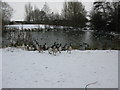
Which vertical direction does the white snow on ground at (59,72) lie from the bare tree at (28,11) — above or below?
below

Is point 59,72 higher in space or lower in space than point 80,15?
lower

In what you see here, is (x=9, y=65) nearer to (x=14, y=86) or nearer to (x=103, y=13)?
(x=14, y=86)

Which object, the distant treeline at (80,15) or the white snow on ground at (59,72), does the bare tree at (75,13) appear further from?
the white snow on ground at (59,72)

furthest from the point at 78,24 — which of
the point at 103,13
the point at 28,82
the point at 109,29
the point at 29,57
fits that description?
the point at 28,82

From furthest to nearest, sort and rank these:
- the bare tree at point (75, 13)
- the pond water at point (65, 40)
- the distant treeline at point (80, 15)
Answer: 1. the bare tree at point (75, 13)
2. the distant treeline at point (80, 15)
3. the pond water at point (65, 40)

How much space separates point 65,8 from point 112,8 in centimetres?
1913

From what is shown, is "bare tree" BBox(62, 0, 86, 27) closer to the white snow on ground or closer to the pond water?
the pond water

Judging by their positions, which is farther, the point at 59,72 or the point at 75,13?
the point at 75,13

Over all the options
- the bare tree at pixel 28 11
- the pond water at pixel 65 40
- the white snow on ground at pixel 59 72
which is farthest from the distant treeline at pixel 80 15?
the white snow on ground at pixel 59 72

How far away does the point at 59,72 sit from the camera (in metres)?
6.46

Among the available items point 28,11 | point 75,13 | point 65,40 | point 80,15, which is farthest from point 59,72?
point 28,11

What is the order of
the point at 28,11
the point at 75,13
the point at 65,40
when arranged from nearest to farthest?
the point at 65,40 < the point at 75,13 < the point at 28,11

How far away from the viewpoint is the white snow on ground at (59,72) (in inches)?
217

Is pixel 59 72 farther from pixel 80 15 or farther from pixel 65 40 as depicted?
pixel 80 15
